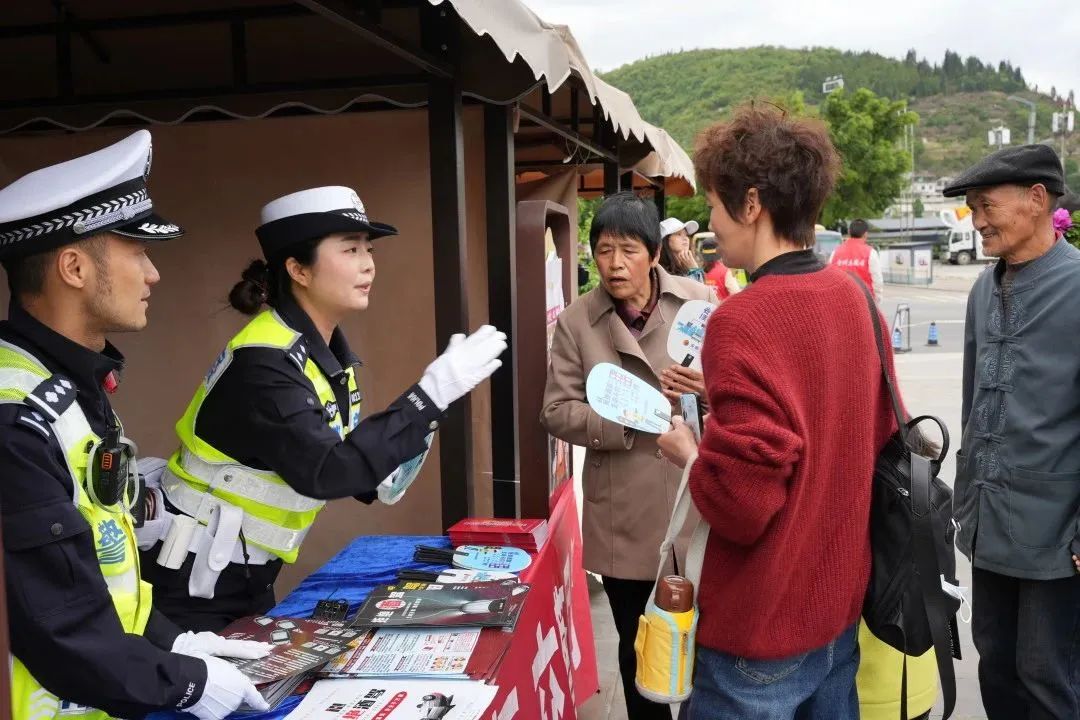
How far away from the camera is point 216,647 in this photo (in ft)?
6.31

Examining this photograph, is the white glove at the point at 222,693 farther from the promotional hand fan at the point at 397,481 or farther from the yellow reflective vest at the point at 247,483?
the promotional hand fan at the point at 397,481

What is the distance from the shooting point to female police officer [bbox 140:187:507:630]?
2.12m

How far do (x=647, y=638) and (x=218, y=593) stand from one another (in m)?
1.03

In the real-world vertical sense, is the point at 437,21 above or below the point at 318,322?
above

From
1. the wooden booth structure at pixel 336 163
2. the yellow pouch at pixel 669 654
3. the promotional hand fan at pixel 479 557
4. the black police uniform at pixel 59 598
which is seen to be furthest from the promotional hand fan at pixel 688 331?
the black police uniform at pixel 59 598

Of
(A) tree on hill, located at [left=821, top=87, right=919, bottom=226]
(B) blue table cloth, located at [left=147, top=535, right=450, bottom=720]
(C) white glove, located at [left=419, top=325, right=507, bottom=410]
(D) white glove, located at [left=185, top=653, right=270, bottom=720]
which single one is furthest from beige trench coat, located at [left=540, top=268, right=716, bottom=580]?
(A) tree on hill, located at [left=821, top=87, right=919, bottom=226]

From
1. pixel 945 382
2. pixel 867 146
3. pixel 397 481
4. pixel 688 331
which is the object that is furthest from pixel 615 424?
pixel 867 146

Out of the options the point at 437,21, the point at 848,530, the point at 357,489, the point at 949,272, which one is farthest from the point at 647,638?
the point at 949,272

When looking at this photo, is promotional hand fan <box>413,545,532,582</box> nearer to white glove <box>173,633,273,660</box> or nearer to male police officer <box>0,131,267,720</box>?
white glove <box>173,633,273,660</box>

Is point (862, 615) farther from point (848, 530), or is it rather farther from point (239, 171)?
point (239, 171)

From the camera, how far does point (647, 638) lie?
201 centimetres

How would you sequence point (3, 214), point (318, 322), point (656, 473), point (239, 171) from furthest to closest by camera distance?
point (239, 171) → point (656, 473) → point (318, 322) → point (3, 214)

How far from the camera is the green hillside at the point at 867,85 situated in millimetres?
94250

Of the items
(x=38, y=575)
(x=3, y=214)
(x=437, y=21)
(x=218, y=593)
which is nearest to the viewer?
(x=38, y=575)
